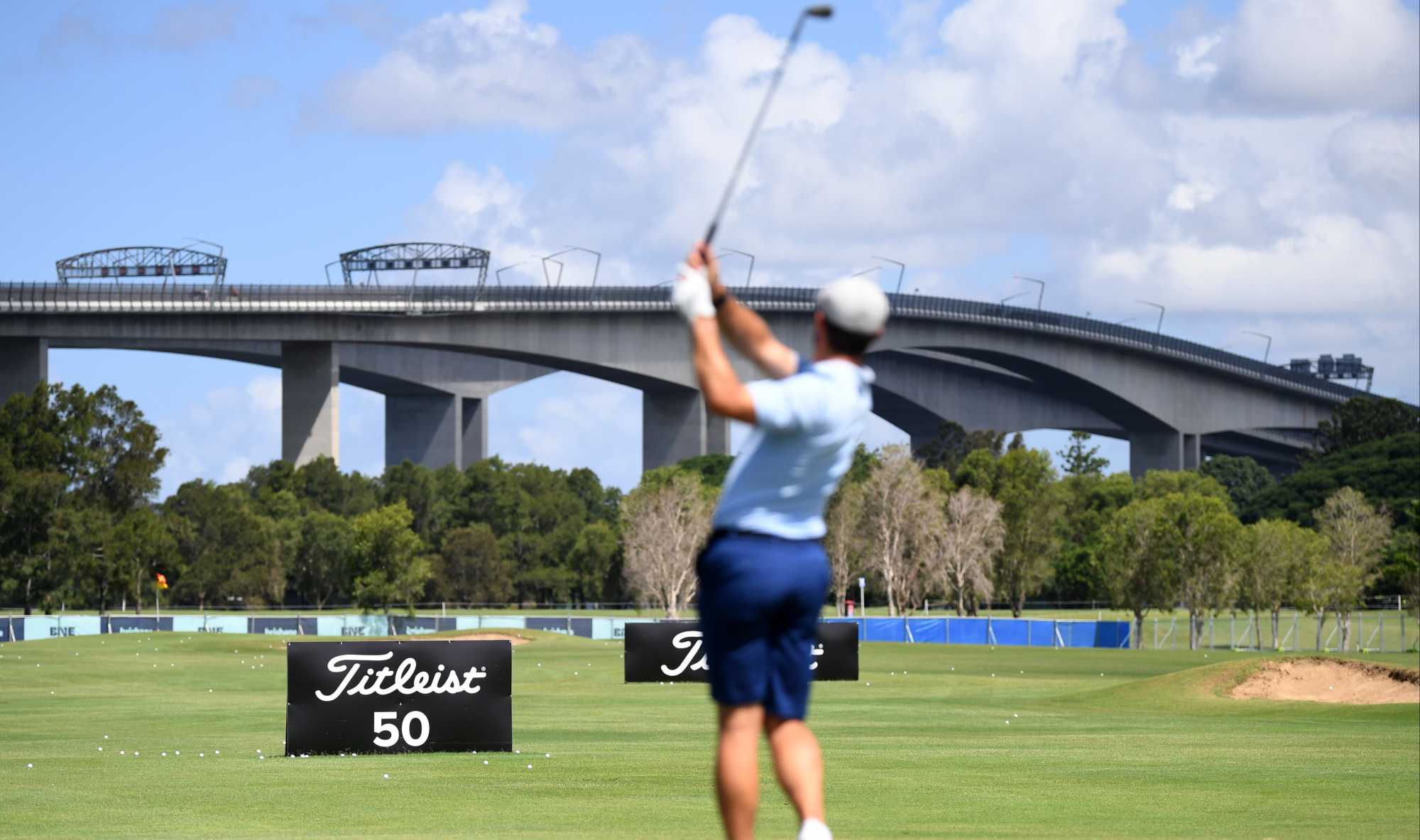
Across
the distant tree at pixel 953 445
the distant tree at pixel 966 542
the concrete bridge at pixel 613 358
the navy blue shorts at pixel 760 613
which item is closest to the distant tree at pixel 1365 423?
the concrete bridge at pixel 613 358

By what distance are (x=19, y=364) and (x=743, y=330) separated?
11073 cm

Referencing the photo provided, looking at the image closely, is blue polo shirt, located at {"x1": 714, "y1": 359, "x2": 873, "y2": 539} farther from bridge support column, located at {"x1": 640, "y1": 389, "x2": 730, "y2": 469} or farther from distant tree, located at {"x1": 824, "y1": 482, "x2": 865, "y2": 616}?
bridge support column, located at {"x1": 640, "y1": 389, "x2": 730, "y2": 469}

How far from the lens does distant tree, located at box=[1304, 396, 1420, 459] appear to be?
146875mm

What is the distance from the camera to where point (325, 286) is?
384ft

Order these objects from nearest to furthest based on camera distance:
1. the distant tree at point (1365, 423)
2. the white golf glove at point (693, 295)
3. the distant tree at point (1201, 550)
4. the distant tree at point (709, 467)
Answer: the white golf glove at point (693, 295)
the distant tree at point (1201, 550)
the distant tree at point (709, 467)
the distant tree at point (1365, 423)

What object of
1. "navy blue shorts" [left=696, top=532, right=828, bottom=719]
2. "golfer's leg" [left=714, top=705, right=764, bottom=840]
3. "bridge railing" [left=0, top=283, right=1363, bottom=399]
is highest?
"bridge railing" [left=0, top=283, right=1363, bottom=399]

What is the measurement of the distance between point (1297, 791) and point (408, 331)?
104 m

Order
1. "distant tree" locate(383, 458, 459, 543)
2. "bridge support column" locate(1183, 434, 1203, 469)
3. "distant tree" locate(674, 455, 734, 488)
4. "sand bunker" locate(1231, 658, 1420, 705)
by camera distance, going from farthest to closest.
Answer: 1. "bridge support column" locate(1183, 434, 1203, 469)
2. "distant tree" locate(383, 458, 459, 543)
3. "distant tree" locate(674, 455, 734, 488)
4. "sand bunker" locate(1231, 658, 1420, 705)

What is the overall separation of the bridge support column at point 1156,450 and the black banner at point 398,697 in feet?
446

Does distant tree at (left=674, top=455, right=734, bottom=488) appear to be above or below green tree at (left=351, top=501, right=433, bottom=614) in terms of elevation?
above

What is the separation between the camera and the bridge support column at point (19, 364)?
110 meters

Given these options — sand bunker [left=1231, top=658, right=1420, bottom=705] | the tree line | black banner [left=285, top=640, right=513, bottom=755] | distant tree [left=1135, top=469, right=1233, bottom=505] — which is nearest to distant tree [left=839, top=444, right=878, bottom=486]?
the tree line

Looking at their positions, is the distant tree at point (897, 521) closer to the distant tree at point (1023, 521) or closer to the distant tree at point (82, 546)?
the distant tree at point (1023, 521)

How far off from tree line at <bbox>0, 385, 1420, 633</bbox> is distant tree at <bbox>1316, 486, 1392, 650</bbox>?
6.4 inches
